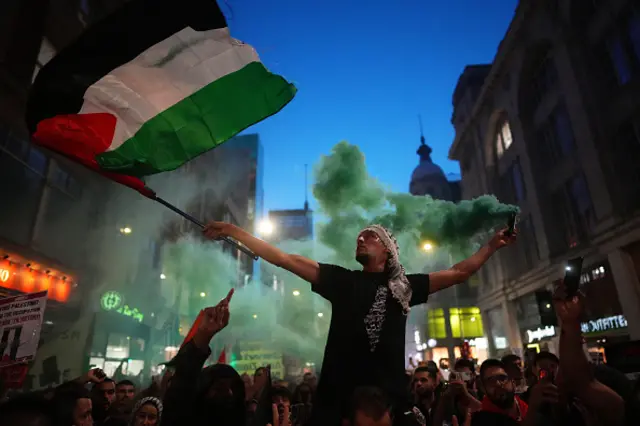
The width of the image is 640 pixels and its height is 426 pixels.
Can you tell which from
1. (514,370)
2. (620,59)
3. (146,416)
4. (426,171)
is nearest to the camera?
(146,416)

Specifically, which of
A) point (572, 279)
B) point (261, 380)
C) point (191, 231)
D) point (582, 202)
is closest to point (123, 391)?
point (261, 380)

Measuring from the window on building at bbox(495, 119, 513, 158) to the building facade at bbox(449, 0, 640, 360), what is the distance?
0.08 meters

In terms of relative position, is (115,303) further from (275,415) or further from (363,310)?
(363,310)

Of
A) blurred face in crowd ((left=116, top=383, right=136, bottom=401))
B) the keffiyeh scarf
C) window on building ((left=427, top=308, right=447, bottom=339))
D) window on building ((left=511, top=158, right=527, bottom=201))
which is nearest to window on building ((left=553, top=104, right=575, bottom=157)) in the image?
window on building ((left=511, top=158, right=527, bottom=201))

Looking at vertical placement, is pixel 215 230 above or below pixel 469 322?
below

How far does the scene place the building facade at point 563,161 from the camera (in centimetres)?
1708

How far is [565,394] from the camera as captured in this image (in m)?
2.31

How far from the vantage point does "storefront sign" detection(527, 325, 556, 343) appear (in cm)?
2270

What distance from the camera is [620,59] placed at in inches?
687

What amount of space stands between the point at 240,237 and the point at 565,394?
2072mm

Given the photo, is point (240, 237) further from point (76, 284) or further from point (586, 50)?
point (586, 50)

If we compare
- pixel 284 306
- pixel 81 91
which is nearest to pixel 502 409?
pixel 81 91

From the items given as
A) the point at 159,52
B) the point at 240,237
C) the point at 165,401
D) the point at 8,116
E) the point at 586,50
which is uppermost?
the point at 586,50

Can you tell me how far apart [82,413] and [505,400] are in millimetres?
3663
